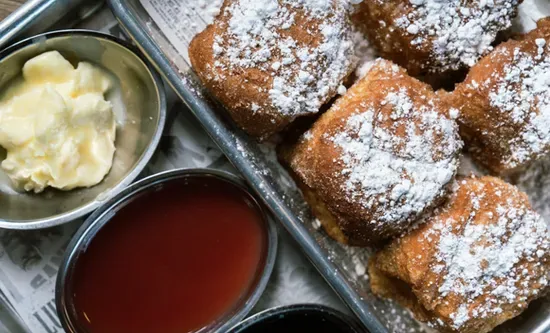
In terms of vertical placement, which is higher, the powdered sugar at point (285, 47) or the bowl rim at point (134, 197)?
the powdered sugar at point (285, 47)

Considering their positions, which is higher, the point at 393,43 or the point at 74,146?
the point at 393,43

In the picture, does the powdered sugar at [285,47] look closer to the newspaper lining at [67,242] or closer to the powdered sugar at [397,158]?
the powdered sugar at [397,158]

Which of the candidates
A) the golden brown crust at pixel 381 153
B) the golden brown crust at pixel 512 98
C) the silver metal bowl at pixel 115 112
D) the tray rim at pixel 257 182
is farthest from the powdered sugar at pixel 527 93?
the silver metal bowl at pixel 115 112

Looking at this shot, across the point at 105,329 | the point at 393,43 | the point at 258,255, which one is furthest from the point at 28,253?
the point at 393,43

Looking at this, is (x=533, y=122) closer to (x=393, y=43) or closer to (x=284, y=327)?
(x=393, y=43)

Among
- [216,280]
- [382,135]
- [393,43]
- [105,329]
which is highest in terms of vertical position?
[393,43]

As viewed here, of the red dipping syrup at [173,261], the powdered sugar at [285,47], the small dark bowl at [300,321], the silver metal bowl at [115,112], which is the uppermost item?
the powdered sugar at [285,47]

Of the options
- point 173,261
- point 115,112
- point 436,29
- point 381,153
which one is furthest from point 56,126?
point 436,29

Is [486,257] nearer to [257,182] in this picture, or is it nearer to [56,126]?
[257,182]
